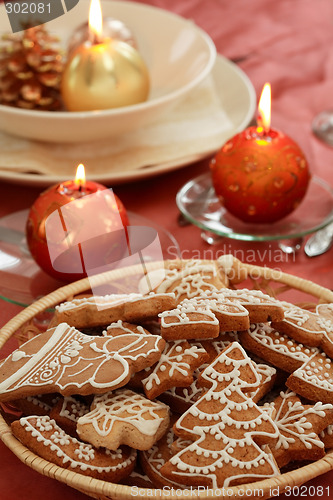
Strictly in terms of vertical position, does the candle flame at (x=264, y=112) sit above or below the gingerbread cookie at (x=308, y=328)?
above

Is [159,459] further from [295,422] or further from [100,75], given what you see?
[100,75]

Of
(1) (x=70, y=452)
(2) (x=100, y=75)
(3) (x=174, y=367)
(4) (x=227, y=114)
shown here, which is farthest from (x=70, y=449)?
(4) (x=227, y=114)

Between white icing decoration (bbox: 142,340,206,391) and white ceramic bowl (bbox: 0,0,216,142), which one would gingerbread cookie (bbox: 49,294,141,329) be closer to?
white icing decoration (bbox: 142,340,206,391)

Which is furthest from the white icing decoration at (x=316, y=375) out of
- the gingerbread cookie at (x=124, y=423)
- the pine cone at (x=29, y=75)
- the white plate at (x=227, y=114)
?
the pine cone at (x=29, y=75)

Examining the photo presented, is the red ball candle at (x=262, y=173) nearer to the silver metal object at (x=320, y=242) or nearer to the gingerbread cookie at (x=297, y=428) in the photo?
the silver metal object at (x=320, y=242)

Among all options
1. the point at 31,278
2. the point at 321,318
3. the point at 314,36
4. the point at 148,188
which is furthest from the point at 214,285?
the point at 314,36

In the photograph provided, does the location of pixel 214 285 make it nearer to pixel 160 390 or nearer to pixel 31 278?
pixel 160 390
